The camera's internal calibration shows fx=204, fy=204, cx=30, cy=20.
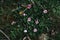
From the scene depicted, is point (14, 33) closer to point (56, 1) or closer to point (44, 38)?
point (44, 38)

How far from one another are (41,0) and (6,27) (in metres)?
0.68

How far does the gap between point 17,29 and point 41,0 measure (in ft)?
1.95

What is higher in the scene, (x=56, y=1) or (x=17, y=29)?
(x=56, y=1)

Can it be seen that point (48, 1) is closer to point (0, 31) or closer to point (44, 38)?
point (44, 38)

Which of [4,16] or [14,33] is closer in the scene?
[14,33]

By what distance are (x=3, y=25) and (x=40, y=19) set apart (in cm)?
58

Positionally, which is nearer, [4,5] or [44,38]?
[44,38]

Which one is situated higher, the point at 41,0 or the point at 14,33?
the point at 41,0

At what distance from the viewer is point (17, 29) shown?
9.89 ft

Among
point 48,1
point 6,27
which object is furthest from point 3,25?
point 48,1

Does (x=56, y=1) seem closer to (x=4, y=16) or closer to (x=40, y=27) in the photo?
(x=40, y=27)

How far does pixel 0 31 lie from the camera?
120 inches

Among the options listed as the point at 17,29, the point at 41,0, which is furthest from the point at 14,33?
the point at 41,0

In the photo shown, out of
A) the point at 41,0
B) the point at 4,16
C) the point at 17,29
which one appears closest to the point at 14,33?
the point at 17,29
